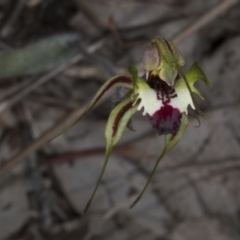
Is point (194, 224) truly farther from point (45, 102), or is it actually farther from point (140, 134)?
point (45, 102)

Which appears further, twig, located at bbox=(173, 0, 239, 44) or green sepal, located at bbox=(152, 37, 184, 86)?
twig, located at bbox=(173, 0, 239, 44)

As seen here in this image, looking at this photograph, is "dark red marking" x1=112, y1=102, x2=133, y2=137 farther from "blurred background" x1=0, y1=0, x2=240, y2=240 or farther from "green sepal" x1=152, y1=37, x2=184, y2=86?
"blurred background" x1=0, y1=0, x2=240, y2=240

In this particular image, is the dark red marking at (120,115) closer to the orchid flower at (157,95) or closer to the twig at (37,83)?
the orchid flower at (157,95)

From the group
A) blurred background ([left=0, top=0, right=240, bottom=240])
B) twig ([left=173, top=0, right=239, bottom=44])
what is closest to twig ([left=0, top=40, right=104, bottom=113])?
blurred background ([left=0, top=0, right=240, bottom=240])

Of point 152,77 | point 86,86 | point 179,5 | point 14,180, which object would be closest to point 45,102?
point 86,86

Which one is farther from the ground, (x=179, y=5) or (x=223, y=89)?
(x=179, y=5)

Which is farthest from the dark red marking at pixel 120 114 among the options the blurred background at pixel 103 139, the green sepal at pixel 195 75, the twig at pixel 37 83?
the twig at pixel 37 83
